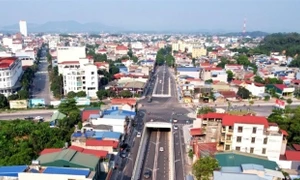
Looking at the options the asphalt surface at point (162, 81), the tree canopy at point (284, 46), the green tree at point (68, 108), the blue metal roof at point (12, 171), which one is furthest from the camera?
the tree canopy at point (284, 46)

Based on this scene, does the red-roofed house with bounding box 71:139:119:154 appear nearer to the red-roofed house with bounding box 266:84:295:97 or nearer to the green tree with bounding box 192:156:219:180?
the green tree with bounding box 192:156:219:180

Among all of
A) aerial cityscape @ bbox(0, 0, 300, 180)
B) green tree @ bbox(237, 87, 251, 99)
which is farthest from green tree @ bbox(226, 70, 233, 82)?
green tree @ bbox(237, 87, 251, 99)

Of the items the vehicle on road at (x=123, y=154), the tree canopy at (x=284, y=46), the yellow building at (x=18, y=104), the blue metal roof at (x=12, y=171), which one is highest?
the tree canopy at (x=284, y=46)

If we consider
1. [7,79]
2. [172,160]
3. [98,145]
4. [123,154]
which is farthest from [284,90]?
[7,79]

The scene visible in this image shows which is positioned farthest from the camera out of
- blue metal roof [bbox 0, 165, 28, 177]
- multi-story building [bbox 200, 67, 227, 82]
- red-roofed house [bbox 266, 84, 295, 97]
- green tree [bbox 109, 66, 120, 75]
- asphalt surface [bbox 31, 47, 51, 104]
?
green tree [bbox 109, 66, 120, 75]

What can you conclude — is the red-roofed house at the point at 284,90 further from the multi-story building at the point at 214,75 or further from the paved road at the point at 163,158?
the paved road at the point at 163,158

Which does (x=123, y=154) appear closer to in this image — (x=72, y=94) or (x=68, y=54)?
(x=72, y=94)

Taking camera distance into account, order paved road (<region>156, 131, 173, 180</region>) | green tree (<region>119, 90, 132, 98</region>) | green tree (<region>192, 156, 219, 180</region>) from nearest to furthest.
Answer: green tree (<region>192, 156, 219, 180</region>), paved road (<region>156, 131, 173, 180</region>), green tree (<region>119, 90, 132, 98</region>)

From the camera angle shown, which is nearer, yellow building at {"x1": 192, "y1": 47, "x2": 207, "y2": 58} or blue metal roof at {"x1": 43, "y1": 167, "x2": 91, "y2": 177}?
blue metal roof at {"x1": 43, "y1": 167, "x2": 91, "y2": 177}

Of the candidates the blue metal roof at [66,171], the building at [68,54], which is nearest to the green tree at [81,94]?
the building at [68,54]
